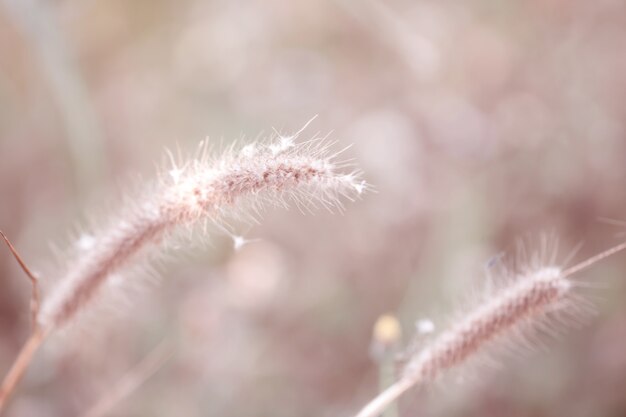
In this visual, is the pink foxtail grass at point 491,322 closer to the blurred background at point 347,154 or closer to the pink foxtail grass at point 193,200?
the pink foxtail grass at point 193,200

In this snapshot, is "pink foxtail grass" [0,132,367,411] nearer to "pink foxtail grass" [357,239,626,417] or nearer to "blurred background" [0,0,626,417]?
"pink foxtail grass" [357,239,626,417]

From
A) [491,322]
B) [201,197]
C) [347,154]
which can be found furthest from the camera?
[347,154]

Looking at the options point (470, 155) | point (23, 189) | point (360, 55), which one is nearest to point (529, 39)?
point (470, 155)

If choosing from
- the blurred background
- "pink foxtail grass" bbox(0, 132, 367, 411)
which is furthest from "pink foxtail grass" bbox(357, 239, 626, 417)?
the blurred background

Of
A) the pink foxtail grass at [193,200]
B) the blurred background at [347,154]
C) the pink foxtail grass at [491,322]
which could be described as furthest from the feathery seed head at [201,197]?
the blurred background at [347,154]

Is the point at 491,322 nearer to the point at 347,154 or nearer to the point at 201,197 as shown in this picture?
the point at 201,197

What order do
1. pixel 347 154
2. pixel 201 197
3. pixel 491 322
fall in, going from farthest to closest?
pixel 347 154 → pixel 491 322 → pixel 201 197

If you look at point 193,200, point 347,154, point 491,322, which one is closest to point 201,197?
point 193,200
